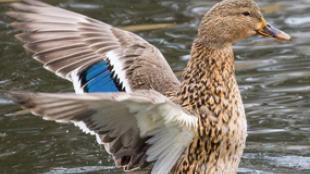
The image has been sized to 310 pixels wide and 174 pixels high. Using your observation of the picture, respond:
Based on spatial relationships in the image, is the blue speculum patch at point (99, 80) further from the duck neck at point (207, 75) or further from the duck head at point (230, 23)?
the duck head at point (230, 23)

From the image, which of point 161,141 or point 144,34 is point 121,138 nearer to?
point 161,141

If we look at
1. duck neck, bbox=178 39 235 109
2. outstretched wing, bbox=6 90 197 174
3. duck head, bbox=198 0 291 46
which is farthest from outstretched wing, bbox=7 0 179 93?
outstretched wing, bbox=6 90 197 174

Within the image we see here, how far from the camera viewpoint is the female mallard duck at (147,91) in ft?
19.5

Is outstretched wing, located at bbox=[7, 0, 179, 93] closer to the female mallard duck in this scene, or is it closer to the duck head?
the female mallard duck

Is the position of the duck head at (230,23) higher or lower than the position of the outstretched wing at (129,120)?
higher

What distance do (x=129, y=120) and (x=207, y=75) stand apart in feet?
3.07

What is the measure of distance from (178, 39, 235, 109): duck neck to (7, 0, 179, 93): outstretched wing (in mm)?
464

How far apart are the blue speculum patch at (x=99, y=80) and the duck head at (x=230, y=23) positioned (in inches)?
33.1

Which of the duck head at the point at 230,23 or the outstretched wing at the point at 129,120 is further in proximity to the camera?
the duck head at the point at 230,23

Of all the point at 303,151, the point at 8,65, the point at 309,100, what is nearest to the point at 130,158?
the point at 303,151

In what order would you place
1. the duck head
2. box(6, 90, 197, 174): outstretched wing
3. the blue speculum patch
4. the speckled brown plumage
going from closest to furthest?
box(6, 90, 197, 174): outstretched wing
the speckled brown plumage
the duck head
the blue speculum patch

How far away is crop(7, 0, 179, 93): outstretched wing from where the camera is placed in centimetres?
759

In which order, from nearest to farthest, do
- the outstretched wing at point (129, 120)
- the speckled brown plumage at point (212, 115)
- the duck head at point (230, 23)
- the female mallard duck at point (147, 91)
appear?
the outstretched wing at point (129, 120) < the female mallard duck at point (147, 91) < the speckled brown plumage at point (212, 115) < the duck head at point (230, 23)

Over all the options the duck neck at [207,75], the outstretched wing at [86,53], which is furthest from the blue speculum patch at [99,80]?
the duck neck at [207,75]
